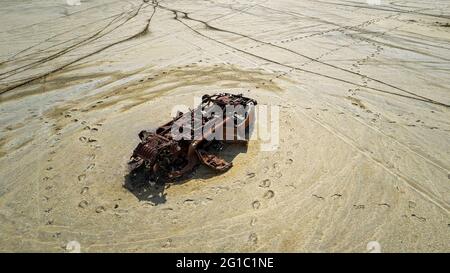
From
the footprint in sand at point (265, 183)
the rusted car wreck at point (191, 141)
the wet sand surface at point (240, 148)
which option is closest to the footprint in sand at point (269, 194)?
the wet sand surface at point (240, 148)

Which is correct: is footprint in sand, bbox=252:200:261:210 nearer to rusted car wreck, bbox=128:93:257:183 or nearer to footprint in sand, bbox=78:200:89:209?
rusted car wreck, bbox=128:93:257:183

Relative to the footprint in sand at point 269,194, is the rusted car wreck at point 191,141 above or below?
above

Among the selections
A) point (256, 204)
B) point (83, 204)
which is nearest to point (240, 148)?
point (256, 204)

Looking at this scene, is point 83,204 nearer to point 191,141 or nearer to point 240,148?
point 191,141

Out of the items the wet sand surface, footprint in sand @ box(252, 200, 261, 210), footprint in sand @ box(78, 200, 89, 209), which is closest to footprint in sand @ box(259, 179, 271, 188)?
the wet sand surface

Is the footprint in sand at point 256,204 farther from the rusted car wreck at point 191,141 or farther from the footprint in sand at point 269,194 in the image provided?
the rusted car wreck at point 191,141
